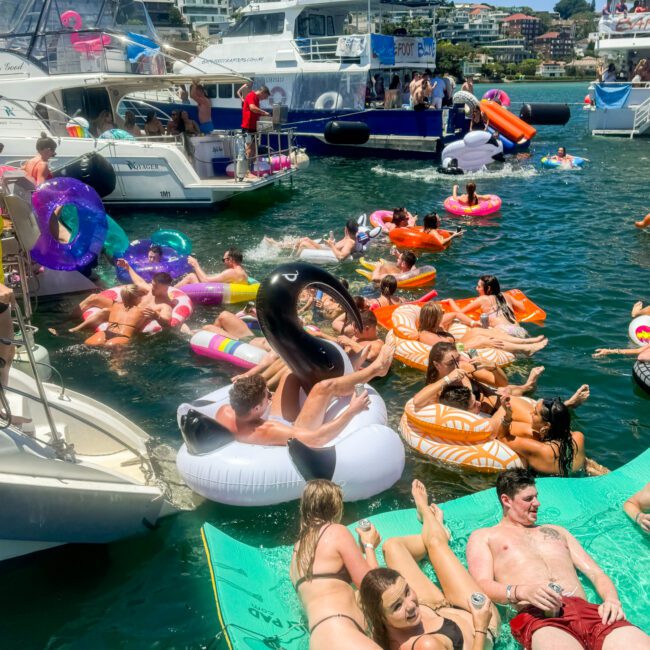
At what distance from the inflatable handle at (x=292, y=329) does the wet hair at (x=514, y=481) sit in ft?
6.86

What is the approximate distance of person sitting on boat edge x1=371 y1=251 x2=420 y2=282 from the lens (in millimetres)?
11078

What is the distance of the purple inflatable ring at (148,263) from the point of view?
1118 cm

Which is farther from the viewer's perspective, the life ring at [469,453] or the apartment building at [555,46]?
the apartment building at [555,46]

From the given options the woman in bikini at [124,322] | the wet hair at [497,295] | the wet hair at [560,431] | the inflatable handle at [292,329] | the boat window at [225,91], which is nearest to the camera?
the wet hair at [560,431]

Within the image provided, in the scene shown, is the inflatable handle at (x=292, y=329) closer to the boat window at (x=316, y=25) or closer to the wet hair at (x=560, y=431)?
the wet hair at (x=560, y=431)

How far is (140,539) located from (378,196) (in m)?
14.4

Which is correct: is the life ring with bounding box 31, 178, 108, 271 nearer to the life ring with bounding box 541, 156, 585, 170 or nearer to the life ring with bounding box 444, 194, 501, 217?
the life ring with bounding box 444, 194, 501, 217

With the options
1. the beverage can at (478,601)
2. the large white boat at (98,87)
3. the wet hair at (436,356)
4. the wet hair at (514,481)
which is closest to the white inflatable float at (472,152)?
the large white boat at (98,87)

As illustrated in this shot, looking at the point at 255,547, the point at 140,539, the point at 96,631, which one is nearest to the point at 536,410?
the point at 255,547

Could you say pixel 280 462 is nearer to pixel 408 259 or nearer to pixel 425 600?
pixel 425 600

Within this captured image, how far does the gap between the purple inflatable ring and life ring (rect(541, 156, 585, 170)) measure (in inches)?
559

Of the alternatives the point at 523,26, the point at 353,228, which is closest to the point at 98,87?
the point at 353,228

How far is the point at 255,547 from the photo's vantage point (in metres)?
5.35

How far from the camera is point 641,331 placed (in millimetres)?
8711
